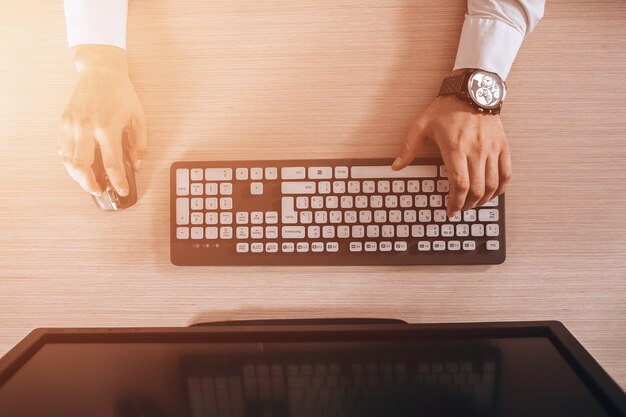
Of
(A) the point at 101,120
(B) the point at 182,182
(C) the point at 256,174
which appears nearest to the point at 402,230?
(C) the point at 256,174

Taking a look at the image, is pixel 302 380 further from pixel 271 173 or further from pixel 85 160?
pixel 85 160

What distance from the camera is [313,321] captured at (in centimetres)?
70

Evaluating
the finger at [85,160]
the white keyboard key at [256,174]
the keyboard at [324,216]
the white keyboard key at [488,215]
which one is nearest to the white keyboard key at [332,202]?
the keyboard at [324,216]

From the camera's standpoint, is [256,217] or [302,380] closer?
[302,380]

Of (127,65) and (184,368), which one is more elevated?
(127,65)

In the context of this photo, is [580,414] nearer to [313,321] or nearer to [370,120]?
[313,321]

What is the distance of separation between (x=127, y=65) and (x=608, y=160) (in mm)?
745

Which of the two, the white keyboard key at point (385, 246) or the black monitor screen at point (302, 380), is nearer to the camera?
the black monitor screen at point (302, 380)

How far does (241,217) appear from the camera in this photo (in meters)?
0.70

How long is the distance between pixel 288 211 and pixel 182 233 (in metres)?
0.16

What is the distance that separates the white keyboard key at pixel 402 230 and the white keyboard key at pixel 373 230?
0.03m

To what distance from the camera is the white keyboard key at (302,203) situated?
0.70 meters

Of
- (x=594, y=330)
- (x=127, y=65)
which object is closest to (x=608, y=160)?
(x=594, y=330)

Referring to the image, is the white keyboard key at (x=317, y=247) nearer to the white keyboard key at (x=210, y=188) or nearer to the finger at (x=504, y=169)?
the white keyboard key at (x=210, y=188)
